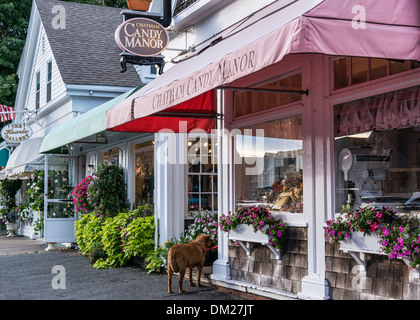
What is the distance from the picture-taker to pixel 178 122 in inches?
381

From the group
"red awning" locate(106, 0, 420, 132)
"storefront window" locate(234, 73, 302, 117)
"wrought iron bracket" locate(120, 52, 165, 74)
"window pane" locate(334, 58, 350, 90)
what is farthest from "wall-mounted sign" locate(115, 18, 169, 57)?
"red awning" locate(106, 0, 420, 132)

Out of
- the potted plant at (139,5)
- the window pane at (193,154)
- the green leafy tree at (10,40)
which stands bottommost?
the window pane at (193,154)

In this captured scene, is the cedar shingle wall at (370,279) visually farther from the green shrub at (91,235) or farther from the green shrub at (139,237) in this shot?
the green shrub at (91,235)

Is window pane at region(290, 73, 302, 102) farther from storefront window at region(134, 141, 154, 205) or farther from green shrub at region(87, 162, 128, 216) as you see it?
green shrub at region(87, 162, 128, 216)

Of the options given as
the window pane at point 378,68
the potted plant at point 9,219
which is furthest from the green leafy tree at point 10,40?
the window pane at point 378,68

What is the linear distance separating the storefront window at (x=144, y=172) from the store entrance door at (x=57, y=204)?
3589 mm

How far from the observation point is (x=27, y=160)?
1856 cm

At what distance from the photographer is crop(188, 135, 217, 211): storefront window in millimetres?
10625

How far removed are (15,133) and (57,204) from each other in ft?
16.7

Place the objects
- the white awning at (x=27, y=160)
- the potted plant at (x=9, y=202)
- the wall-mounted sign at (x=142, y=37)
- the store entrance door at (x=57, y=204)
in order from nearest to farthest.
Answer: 1. the wall-mounted sign at (x=142, y=37)
2. the store entrance door at (x=57, y=204)
3. the white awning at (x=27, y=160)
4. the potted plant at (x=9, y=202)

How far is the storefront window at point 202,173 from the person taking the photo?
34.9ft

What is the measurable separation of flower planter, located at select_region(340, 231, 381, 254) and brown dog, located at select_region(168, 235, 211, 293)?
269 cm
